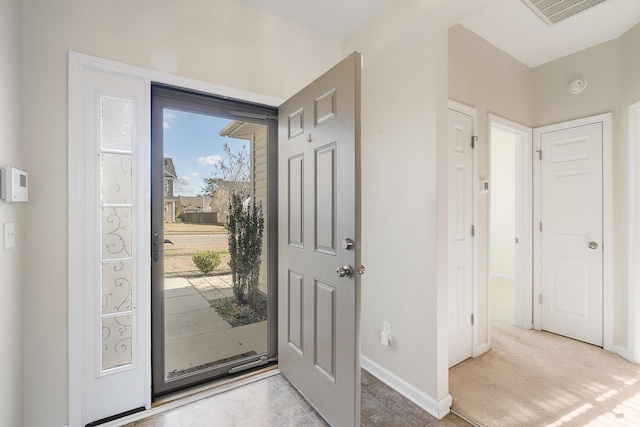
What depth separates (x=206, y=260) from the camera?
2180mm

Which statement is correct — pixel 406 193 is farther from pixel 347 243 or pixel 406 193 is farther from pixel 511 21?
pixel 511 21

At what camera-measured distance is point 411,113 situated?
1996 millimetres

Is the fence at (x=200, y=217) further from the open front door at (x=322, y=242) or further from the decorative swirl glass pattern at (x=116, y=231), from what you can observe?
the open front door at (x=322, y=242)

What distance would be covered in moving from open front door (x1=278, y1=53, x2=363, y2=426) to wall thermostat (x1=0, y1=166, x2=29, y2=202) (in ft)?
4.77

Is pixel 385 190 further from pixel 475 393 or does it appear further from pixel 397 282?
pixel 475 393

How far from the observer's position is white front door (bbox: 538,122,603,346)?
9.34ft

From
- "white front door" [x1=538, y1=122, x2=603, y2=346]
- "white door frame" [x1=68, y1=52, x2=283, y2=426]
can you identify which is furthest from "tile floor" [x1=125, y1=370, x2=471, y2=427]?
"white front door" [x1=538, y1=122, x2=603, y2=346]

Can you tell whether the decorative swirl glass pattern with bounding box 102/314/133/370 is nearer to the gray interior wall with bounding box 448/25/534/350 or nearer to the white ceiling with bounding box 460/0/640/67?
the gray interior wall with bounding box 448/25/534/350

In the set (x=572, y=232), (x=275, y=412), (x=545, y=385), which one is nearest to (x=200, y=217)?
(x=275, y=412)

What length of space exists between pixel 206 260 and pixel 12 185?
3.71ft

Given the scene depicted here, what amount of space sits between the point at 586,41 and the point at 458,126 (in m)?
1.67

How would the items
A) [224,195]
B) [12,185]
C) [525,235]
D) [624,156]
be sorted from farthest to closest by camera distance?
[525,235] → [624,156] → [224,195] → [12,185]

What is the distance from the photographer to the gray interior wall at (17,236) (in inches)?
52.1

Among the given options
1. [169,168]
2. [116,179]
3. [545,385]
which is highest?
[169,168]
